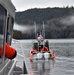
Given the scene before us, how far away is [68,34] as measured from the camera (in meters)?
185

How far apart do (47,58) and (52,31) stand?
145377 millimetres

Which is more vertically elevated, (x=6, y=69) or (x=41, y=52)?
(x=6, y=69)

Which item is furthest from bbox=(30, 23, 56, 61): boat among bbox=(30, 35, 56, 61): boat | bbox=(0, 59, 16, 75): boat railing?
bbox=(0, 59, 16, 75): boat railing

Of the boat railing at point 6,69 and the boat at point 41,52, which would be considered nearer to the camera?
the boat railing at point 6,69

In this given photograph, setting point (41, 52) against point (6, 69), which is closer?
point (6, 69)

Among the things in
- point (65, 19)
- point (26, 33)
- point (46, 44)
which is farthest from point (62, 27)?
point (46, 44)

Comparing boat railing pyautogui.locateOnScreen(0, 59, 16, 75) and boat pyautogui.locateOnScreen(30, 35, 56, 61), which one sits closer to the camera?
boat railing pyautogui.locateOnScreen(0, 59, 16, 75)

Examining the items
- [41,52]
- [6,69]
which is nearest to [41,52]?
[41,52]

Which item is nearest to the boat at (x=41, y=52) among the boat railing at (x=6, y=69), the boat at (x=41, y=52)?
the boat at (x=41, y=52)

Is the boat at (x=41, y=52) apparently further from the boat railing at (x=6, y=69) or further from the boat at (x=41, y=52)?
the boat railing at (x=6, y=69)

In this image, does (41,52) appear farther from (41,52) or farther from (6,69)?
(6,69)

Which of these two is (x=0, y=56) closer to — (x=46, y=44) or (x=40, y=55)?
(x=40, y=55)

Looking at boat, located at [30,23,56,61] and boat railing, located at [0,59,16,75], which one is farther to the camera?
boat, located at [30,23,56,61]

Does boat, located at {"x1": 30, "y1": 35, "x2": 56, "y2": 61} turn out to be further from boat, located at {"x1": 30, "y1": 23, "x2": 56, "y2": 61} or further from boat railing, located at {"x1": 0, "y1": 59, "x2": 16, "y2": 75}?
boat railing, located at {"x1": 0, "y1": 59, "x2": 16, "y2": 75}
